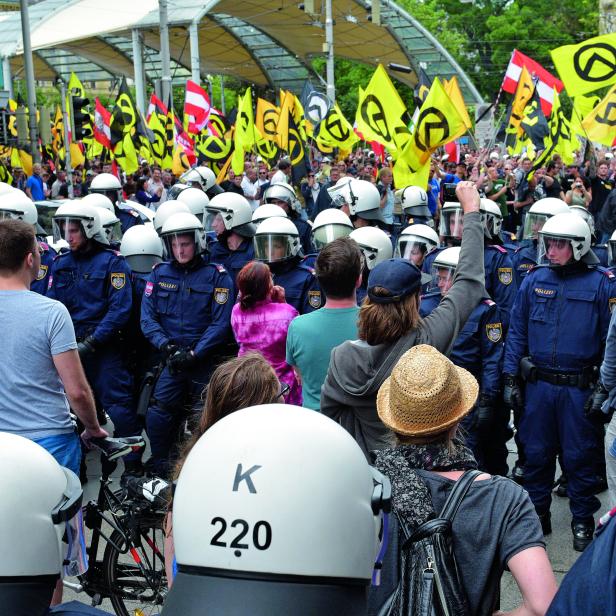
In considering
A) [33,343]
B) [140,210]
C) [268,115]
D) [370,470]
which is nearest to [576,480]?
[33,343]

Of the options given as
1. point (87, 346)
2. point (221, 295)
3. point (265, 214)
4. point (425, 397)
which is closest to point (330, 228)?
point (265, 214)

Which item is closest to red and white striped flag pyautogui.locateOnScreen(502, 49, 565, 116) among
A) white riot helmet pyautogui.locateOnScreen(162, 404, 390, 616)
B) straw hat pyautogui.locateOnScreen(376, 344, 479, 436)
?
straw hat pyautogui.locateOnScreen(376, 344, 479, 436)

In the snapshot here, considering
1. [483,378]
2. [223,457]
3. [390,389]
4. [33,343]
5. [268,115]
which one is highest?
[223,457]

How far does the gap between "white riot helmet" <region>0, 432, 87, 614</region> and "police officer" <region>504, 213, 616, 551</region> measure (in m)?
4.13

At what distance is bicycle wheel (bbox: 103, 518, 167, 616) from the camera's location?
15.9 feet

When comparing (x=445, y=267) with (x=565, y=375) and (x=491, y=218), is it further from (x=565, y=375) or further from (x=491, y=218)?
(x=491, y=218)

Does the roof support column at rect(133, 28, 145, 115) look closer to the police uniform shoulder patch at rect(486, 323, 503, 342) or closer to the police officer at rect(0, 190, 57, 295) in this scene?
the police officer at rect(0, 190, 57, 295)

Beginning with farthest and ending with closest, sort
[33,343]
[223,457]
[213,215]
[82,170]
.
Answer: [82,170]
[213,215]
[33,343]
[223,457]

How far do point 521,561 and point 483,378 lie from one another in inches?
145

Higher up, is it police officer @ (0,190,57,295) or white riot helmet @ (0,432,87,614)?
white riot helmet @ (0,432,87,614)

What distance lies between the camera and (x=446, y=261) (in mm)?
6301

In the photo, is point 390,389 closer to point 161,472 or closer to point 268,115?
point 161,472

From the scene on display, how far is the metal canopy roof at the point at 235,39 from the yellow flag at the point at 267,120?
24.9 meters

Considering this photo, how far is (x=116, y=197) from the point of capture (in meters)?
13.1
